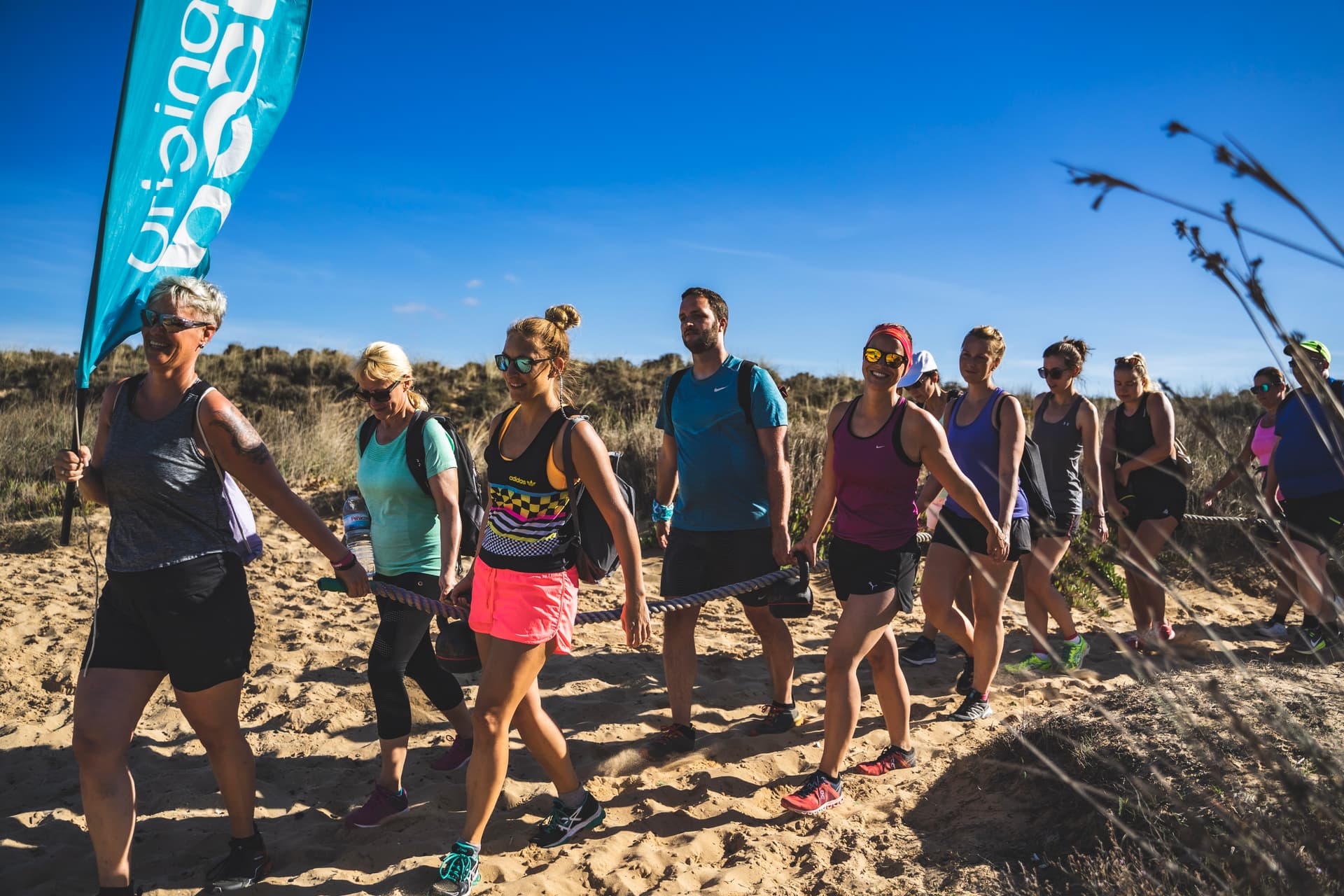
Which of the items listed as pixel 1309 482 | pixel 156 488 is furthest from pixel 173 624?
pixel 1309 482

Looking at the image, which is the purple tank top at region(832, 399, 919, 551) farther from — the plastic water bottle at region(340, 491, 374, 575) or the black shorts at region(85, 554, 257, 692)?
the black shorts at region(85, 554, 257, 692)

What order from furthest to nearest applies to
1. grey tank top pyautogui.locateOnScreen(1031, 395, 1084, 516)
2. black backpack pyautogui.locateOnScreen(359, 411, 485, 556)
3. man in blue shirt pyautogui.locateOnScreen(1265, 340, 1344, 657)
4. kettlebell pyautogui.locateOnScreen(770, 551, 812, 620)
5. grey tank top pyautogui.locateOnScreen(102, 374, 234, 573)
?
man in blue shirt pyautogui.locateOnScreen(1265, 340, 1344, 657)
grey tank top pyautogui.locateOnScreen(1031, 395, 1084, 516)
kettlebell pyautogui.locateOnScreen(770, 551, 812, 620)
black backpack pyautogui.locateOnScreen(359, 411, 485, 556)
grey tank top pyautogui.locateOnScreen(102, 374, 234, 573)

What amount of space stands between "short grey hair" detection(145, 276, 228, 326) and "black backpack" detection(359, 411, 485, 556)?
95 cm

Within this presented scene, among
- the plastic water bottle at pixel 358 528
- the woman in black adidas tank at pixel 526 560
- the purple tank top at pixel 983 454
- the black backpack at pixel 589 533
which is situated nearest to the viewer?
the woman in black adidas tank at pixel 526 560

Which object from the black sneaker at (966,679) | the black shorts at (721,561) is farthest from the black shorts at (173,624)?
the black sneaker at (966,679)

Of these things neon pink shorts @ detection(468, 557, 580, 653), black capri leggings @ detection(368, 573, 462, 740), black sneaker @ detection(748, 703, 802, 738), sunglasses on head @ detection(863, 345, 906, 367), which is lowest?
black sneaker @ detection(748, 703, 802, 738)

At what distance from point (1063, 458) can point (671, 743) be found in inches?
129

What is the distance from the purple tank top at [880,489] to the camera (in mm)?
3977

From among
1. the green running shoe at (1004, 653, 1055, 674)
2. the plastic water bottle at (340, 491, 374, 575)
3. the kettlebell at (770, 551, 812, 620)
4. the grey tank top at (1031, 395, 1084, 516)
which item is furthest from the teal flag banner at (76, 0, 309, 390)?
the green running shoe at (1004, 653, 1055, 674)

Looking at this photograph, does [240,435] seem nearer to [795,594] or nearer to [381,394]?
[381,394]

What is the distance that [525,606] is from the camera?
335cm

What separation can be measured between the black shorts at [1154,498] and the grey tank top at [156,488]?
19.9 ft

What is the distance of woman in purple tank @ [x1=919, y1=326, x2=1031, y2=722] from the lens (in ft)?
15.8

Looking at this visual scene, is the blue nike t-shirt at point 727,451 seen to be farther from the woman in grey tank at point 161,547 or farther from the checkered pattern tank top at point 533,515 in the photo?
the woman in grey tank at point 161,547
